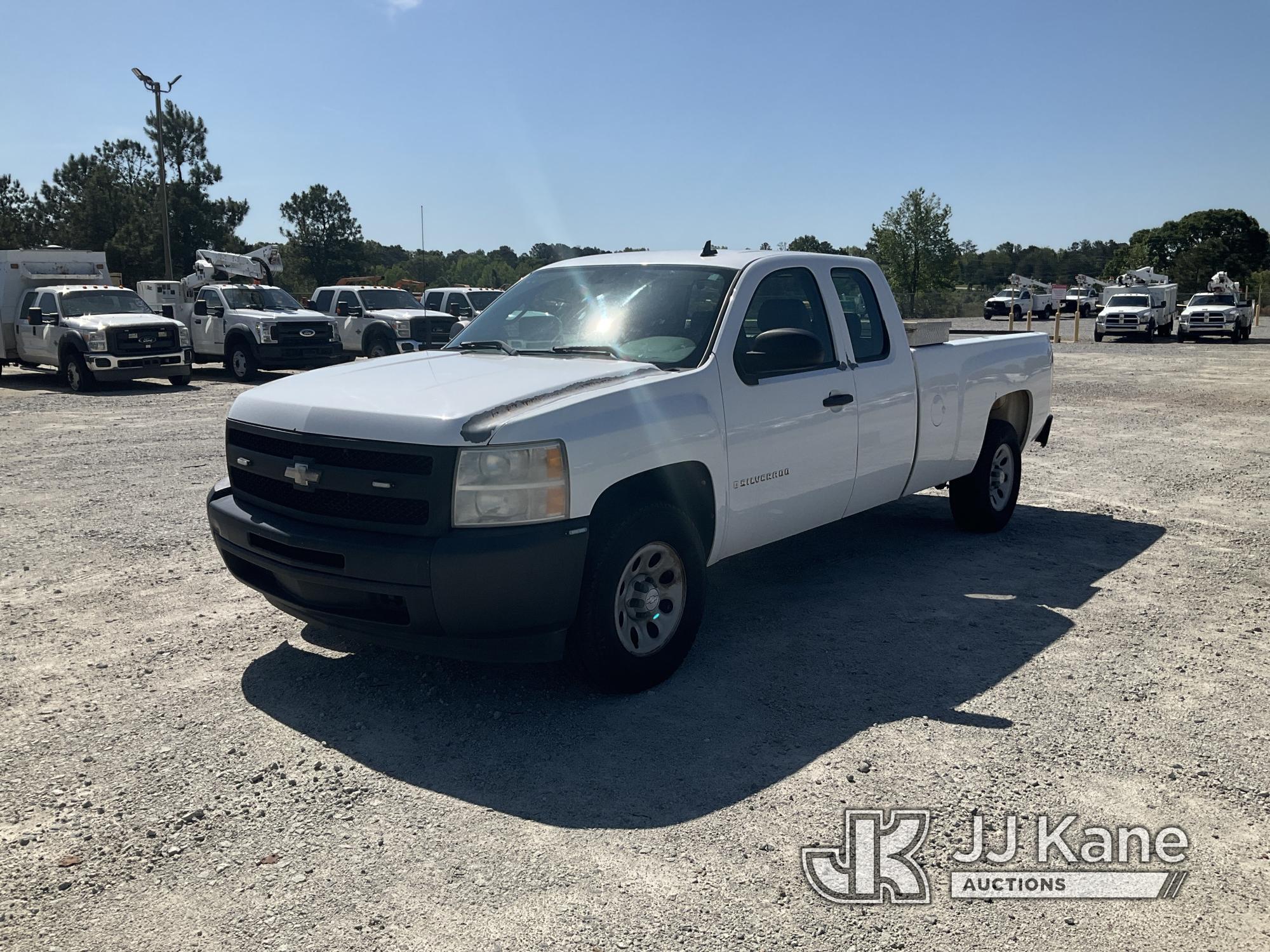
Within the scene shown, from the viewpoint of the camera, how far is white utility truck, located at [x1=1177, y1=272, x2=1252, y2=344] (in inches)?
1409

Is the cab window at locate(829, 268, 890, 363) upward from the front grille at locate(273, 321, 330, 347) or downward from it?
upward

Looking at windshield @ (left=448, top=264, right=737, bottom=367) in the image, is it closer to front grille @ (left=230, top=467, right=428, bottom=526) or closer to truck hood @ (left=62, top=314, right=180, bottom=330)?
front grille @ (left=230, top=467, right=428, bottom=526)

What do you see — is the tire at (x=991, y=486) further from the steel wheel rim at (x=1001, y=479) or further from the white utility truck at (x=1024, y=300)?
the white utility truck at (x=1024, y=300)

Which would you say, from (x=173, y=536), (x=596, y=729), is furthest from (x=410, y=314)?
(x=596, y=729)

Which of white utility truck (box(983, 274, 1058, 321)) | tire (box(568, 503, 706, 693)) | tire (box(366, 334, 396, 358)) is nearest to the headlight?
tire (box(568, 503, 706, 693))

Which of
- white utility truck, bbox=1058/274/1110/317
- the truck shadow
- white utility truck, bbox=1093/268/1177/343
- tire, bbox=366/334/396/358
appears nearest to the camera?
the truck shadow

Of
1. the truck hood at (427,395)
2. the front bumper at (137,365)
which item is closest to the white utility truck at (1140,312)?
the front bumper at (137,365)

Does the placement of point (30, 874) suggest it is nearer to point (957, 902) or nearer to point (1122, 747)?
point (957, 902)

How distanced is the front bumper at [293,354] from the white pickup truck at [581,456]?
54.1 ft

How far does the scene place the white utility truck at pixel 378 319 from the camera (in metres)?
23.0

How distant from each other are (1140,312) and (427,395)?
37.4 meters

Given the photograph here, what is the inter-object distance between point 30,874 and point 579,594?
207 centimetres

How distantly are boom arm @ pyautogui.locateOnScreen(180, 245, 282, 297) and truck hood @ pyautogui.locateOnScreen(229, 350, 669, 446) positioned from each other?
885 inches

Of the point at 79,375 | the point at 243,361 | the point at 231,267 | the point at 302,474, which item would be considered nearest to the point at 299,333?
the point at 243,361
